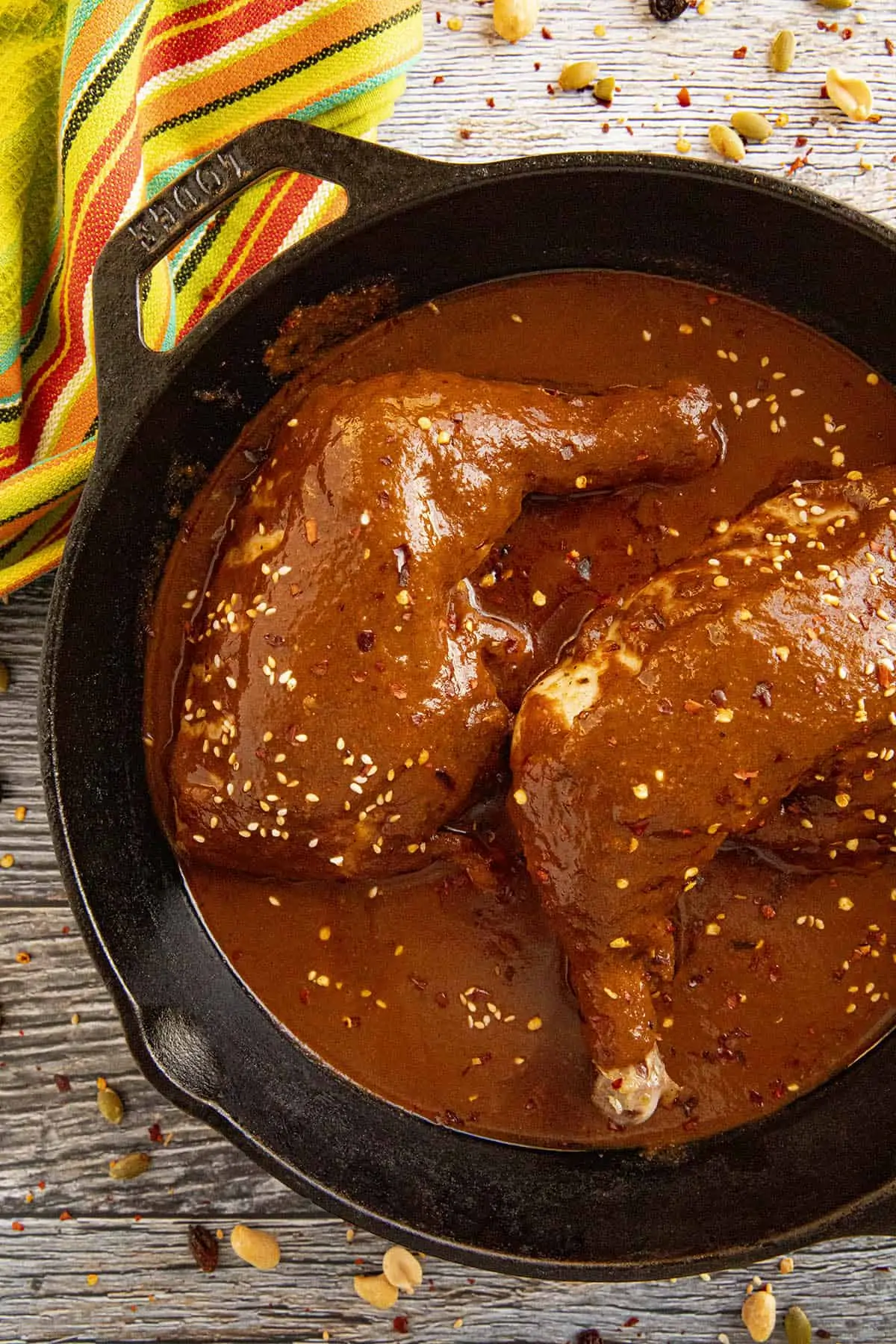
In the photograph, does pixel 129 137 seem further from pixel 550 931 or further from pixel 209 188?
pixel 550 931

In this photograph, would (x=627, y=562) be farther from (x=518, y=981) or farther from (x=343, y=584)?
(x=518, y=981)

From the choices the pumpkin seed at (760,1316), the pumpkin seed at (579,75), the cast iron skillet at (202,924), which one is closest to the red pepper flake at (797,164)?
the cast iron skillet at (202,924)

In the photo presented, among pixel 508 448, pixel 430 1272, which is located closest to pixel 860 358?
pixel 508 448

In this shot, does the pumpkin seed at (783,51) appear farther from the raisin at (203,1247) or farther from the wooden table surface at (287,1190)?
the raisin at (203,1247)

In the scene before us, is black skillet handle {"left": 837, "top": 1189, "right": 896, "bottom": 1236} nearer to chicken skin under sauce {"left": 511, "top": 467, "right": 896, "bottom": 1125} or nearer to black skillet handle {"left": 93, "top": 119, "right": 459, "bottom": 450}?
chicken skin under sauce {"left": 511, "top": 467, "right": 896, "bottom": 1125}

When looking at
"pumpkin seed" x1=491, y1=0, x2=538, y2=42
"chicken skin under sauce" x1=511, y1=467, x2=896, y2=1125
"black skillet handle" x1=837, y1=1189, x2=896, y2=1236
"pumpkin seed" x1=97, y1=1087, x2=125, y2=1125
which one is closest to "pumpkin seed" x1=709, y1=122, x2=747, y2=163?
"pumpkin seed" x1=491, y1=0, x2=538, y2=42
